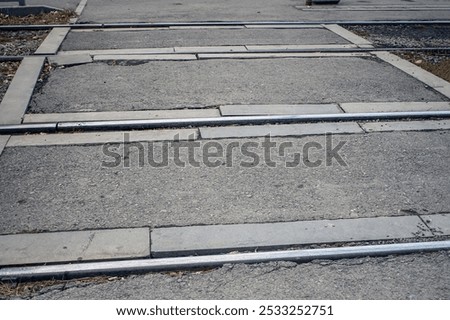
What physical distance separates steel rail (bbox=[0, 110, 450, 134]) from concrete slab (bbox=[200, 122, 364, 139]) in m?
0.10

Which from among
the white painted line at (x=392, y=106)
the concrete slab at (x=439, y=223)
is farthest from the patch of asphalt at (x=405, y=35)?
the concrete slab at (x=439, y=223)

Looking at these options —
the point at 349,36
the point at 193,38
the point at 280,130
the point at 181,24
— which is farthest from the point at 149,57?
the point at 349,36

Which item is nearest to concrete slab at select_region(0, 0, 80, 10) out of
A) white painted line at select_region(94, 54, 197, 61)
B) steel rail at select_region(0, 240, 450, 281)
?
white painted line at select_region(94, 54, 197, 61)

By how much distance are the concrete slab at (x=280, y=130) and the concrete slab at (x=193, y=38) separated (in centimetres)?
365

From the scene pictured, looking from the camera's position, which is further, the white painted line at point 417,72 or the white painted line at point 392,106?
the white painted line at point 417,72

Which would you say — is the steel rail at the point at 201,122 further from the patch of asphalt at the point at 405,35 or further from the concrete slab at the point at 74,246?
the patch of asphalt at the point at 405,35

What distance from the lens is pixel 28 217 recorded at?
155 inches

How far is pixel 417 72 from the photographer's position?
759cm

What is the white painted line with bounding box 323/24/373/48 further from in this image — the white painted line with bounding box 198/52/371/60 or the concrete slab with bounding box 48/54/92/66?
the concrete slab with bounding box 48/54/92/66

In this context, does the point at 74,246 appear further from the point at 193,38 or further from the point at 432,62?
the point at 432,62

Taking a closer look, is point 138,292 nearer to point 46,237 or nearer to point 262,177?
point 46,237

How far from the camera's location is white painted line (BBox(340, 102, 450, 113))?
6.11 m

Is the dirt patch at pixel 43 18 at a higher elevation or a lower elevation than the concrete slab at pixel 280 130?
higher

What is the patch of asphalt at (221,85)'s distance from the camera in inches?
247
